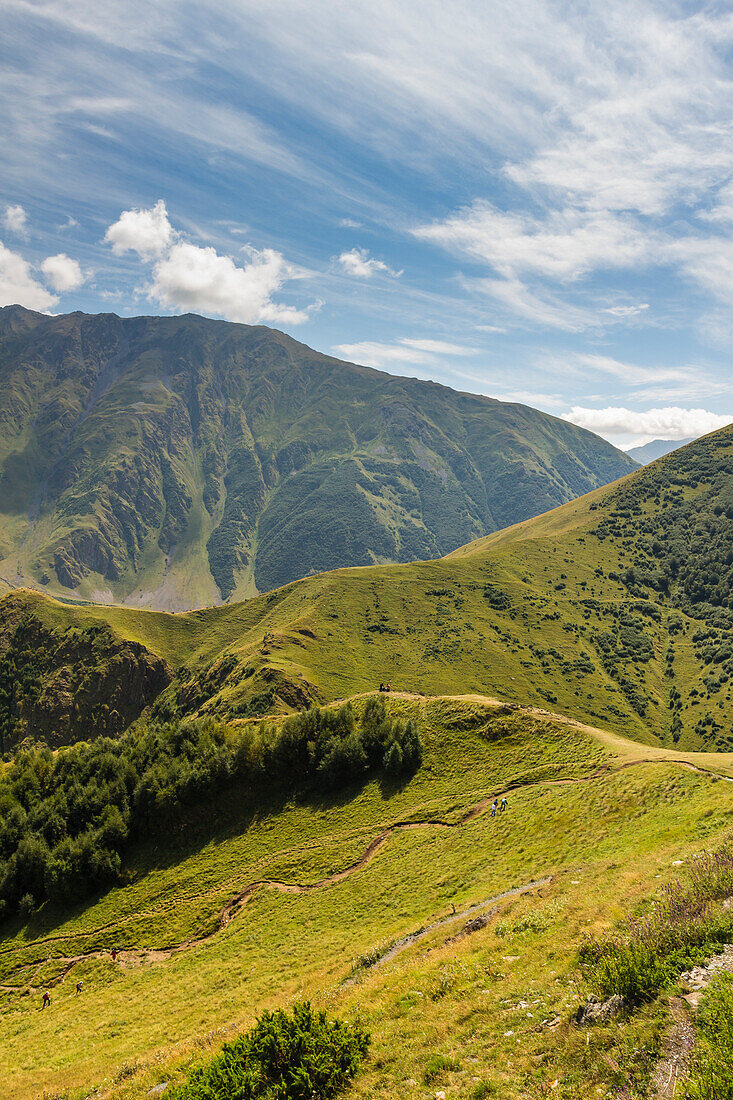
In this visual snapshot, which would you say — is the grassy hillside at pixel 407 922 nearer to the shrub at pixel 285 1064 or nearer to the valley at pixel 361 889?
the valley at pixel 361 889

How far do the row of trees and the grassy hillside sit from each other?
8.23ft

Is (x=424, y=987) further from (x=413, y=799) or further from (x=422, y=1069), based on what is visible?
(x=413, y=799)

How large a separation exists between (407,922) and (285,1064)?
24.1 meters

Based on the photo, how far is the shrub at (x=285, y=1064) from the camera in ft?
50.8

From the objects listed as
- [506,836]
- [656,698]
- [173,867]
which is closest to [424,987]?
[506,836]

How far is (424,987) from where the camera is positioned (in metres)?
21.7

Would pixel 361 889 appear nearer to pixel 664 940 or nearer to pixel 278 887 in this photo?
pixel 278 887

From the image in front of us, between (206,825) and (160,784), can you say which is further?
(160,784)

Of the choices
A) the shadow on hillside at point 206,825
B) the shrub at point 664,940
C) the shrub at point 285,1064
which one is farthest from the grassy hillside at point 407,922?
the shrub at point 285,1064

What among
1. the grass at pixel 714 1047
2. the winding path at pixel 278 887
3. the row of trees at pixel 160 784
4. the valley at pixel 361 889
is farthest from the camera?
the row of trees at pixel 160 784

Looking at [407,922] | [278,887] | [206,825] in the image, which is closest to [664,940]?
[407,922]

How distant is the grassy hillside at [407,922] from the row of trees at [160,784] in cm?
251

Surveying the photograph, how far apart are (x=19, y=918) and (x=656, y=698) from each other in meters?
180

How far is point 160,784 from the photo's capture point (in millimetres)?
65125
